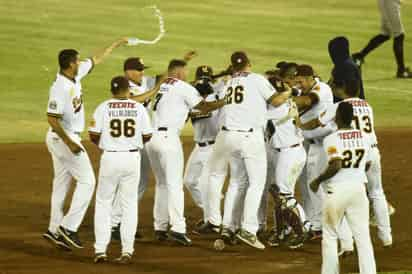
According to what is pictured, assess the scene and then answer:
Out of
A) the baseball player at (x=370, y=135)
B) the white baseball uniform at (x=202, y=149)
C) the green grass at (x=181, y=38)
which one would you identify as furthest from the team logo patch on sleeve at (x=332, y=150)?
the green grass at (x=181, y=38)

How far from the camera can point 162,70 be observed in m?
24.2

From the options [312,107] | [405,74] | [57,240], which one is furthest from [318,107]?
[405,74]

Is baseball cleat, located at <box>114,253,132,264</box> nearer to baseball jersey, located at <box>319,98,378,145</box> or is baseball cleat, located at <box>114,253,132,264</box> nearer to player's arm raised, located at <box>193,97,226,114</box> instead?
player's arm raised, located at <box>193,97,226,114</box>

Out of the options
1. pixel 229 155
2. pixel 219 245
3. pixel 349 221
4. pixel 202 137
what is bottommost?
pixel 219 245

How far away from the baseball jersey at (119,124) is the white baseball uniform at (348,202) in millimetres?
2188

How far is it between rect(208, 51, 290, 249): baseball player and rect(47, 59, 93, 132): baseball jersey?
62.3 inches

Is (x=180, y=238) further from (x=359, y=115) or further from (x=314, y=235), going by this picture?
(x=359, y=115)

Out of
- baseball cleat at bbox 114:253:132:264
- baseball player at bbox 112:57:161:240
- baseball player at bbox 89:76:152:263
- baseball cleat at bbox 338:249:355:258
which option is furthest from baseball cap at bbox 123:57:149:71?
baseball cleat at bbox 338:249:355:258

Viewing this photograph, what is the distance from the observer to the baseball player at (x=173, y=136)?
528 inches

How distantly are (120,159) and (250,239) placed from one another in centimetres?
178

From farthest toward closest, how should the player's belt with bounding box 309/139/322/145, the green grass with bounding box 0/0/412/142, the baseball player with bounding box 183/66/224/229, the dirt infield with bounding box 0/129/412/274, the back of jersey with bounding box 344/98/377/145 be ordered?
1. the green grass with bounding box 0/0/412/142
2. the baseball player with bounding box 183/66/224/229
3. the player's belt with bounding box 309/139/322/145
4. the back of jersey with bounding box 344/98/377/145
5. the dirt infield with bounding box 0/129/412/274

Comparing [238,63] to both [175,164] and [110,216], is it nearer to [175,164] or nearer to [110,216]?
[175,164]

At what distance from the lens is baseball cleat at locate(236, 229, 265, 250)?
13.2 meters

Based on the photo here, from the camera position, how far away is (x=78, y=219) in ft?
43.3
